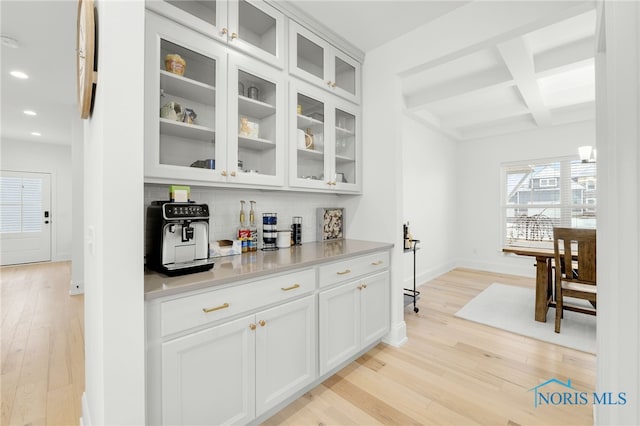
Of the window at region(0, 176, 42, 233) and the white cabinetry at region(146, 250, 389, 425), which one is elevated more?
the window at region(0, 176, 42, 233)

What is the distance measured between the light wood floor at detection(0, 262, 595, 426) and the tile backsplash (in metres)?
1.24

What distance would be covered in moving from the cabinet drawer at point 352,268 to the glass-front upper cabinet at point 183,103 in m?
0.93

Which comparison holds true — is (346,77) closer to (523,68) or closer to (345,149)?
(345,149)

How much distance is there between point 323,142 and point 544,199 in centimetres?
478

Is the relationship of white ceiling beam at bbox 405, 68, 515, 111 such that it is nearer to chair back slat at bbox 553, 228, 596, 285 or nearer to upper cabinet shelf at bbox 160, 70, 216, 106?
chair back slat at bbox 553, 228, 596, 285

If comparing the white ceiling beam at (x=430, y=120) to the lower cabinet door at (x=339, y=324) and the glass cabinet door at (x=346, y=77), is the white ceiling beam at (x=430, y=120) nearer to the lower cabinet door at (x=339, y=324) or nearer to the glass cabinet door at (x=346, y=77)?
the glass cabinet door at (x=346, y=77)

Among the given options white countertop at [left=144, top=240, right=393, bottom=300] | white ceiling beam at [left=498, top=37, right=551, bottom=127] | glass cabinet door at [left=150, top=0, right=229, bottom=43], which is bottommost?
white countertop at [left=144, top=240, right=393, bottom=300]

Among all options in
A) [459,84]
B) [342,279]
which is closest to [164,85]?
[342,279]

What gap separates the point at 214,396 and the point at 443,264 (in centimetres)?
479

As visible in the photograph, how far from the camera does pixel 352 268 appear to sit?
2047mm

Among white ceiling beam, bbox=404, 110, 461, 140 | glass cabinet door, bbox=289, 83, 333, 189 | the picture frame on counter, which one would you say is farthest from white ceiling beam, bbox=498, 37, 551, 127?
the picture frame on counter

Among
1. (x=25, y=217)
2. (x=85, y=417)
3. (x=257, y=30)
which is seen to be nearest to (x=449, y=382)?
(x=85, y=417)

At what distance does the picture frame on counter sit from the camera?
2.64 meters

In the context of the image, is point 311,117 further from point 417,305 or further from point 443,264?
point 443,264
